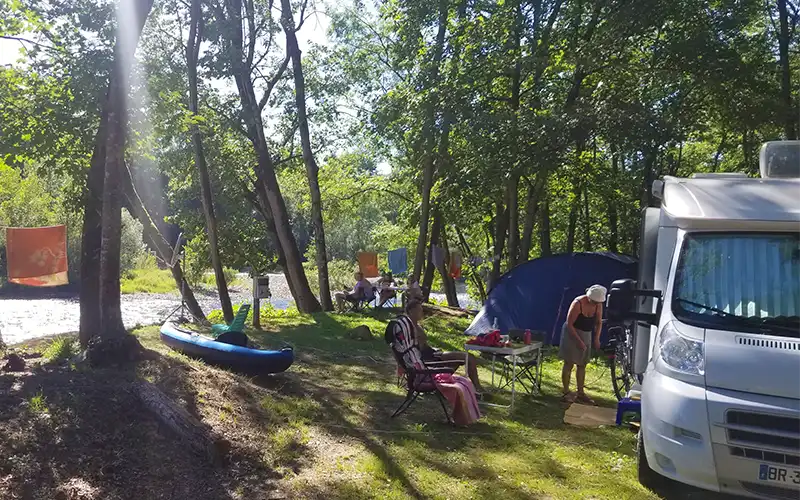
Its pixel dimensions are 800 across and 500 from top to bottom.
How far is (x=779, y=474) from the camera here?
12.0 ft

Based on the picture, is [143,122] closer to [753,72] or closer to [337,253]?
[753,72]

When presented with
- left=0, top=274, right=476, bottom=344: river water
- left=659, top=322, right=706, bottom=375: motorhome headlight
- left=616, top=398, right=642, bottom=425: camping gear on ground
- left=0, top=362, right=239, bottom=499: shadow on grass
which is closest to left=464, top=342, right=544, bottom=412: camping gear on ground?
left=616, top=398, right=642, bottom=425: camping gear on ground

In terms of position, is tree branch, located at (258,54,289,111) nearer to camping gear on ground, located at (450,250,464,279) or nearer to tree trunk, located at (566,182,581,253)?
camping gear on ground, located at (450,250,464,279)

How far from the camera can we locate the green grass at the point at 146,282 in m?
34.4

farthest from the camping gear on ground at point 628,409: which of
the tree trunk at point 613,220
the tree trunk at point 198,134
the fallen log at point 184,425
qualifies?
the tree trunk at point 613,220

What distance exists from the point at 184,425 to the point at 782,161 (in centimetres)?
547

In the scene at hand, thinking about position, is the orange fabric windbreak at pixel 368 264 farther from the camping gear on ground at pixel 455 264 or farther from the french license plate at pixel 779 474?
the french license plate at pixel 779 474

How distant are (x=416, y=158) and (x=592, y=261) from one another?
21.7 feet

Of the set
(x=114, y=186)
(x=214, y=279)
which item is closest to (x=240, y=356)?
(x=114, y=186)

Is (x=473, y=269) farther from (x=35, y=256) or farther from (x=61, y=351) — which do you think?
(x=61, y=351)

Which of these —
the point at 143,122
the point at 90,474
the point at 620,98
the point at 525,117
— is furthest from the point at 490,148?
the point at 90,474

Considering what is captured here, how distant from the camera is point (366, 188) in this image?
79.5 ft

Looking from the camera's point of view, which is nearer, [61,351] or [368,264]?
[61,351]

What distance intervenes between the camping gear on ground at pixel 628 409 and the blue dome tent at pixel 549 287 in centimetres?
480
